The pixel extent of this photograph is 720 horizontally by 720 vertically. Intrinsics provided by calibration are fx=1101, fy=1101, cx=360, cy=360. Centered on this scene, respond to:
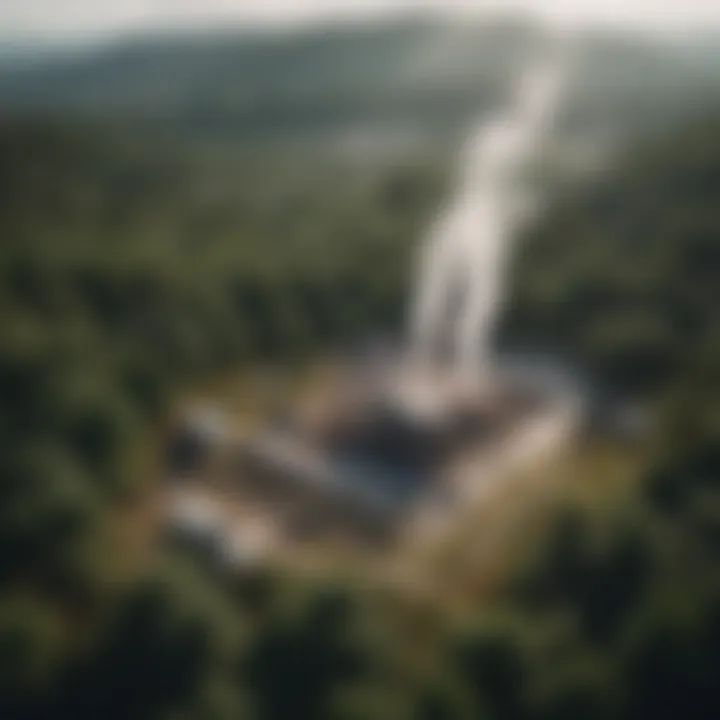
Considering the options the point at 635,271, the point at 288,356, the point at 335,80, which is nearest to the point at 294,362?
the point at 288,356

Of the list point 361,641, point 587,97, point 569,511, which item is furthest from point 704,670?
point 587,97

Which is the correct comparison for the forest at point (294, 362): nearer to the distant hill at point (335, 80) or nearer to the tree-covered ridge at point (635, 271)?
the tree-covered ridge at point (635, 271)

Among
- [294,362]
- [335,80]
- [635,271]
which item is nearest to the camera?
[294,362]

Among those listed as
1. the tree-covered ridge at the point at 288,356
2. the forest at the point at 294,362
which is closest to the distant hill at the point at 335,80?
the forest at the point at 294,362

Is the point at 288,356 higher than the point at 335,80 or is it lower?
lower

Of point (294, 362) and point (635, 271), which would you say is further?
point (635, 271)

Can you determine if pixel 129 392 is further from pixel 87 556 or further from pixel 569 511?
pixel 569 511

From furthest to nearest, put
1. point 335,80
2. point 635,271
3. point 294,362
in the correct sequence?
point 335,80
point 635,271
point 294,362

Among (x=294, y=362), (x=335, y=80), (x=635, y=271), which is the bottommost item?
(x=294, y=362)

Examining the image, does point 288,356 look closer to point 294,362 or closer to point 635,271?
point 294,362

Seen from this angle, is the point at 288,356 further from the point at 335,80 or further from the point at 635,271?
the point at 335,80

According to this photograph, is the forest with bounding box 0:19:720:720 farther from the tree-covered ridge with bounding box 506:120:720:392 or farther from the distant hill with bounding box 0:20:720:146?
the distant hill with bounding box 0:20:720:146
